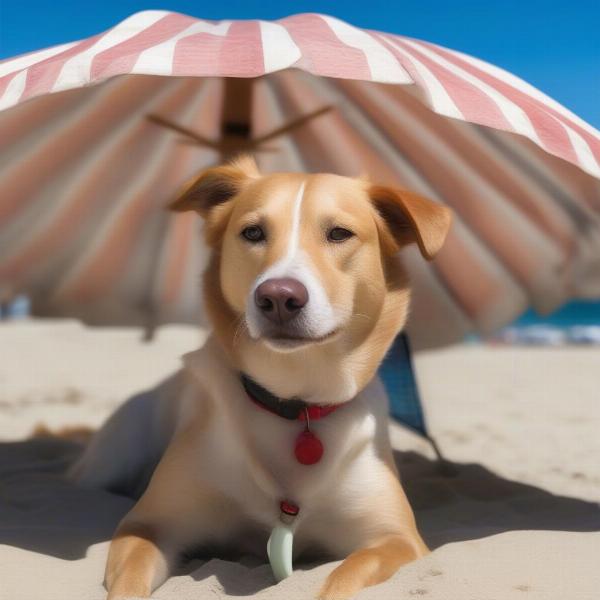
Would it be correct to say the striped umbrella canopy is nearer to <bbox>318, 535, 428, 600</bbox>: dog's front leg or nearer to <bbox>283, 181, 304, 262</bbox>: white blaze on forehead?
<bbox>283, 181, 304, 262</bbox>: white blaze on forehead

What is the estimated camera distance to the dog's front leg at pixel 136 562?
2.25 meters

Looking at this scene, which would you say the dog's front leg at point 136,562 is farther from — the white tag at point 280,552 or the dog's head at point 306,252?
the dog's head at point 306,252

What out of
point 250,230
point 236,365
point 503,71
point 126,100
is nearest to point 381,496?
point 236,365

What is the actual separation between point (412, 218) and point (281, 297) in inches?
24.3

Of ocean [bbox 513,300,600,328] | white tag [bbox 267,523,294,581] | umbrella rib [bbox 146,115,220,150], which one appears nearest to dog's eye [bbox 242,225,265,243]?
white tag [bbox 267,523,294,581]

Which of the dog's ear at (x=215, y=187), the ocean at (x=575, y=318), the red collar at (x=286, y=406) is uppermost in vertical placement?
the ocean at (x=575, y=318)

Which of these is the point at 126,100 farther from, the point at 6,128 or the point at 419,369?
the point at 419,369

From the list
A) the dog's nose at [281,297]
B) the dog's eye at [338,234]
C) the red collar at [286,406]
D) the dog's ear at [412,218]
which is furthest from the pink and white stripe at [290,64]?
the red collar at [286,406]

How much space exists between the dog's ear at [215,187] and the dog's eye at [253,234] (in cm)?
27

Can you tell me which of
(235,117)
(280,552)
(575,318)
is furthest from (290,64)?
(575,318)

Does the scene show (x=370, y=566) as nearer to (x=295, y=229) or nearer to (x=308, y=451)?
(x=308, y=451)

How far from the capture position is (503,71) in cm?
314

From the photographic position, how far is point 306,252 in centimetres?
245

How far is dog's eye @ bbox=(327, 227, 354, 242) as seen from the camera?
2.60 meters
